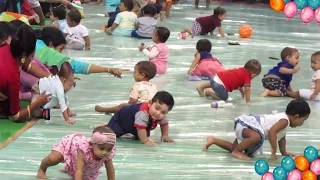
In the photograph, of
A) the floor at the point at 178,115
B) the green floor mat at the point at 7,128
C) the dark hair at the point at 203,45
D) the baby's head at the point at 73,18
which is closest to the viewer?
the floor at the point at 178,115

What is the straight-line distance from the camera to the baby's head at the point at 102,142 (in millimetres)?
3668

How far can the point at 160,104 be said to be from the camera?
4.71 m

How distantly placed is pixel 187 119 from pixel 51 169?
174 cm

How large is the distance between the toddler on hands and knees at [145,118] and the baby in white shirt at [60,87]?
441 mm

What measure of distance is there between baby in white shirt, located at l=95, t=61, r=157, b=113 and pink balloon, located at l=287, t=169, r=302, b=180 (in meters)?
1.99

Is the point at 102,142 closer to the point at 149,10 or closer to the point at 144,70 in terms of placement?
the point at 144,70

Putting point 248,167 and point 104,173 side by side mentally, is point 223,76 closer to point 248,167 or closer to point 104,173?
point 248,167

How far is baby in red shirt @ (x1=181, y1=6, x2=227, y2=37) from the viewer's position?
9.69 meters

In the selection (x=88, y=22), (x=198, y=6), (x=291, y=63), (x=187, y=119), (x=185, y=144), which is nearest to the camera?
(x=185, y=144)

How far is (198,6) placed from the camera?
1309 cm

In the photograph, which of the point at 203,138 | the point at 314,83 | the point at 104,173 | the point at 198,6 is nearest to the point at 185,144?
the point at 203,138

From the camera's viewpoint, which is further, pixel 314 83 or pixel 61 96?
pixel 314 83

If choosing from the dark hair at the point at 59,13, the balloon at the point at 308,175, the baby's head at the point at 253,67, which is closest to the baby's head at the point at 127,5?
the dark hair at the point at 59,13

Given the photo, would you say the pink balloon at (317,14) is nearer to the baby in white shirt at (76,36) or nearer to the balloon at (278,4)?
the balloon at (278,4)
